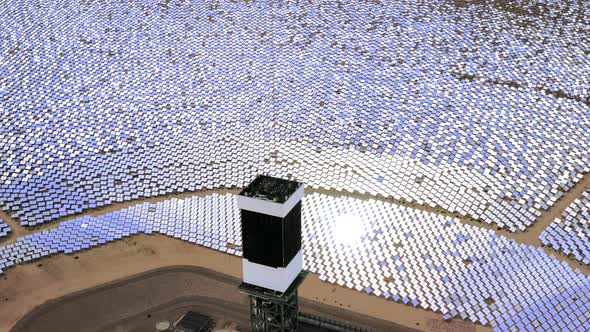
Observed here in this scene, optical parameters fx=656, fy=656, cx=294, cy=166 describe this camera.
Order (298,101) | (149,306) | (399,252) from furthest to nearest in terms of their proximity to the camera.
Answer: (298,101)
(399,252)
(149,306)

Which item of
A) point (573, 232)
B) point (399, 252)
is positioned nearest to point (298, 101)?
point (399, 252)

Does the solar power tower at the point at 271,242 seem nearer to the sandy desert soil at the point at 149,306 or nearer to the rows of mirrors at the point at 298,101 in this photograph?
the sandy desert soil at the point at 149,306

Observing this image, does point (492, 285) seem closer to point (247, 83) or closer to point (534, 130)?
point (534, 130)

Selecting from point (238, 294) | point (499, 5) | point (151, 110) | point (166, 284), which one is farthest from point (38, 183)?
point (499, 5)

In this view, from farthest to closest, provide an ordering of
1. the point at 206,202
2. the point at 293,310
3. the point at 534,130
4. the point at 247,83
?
the point at 247,83 → the point at 534,130 → the point at 206,202 → the point at 293,310

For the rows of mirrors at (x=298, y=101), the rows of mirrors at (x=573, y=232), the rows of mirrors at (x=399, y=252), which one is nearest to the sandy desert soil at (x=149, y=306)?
the rows of mirrors at (x=399, y=252)

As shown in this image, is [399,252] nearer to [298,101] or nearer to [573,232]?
[573,232]
